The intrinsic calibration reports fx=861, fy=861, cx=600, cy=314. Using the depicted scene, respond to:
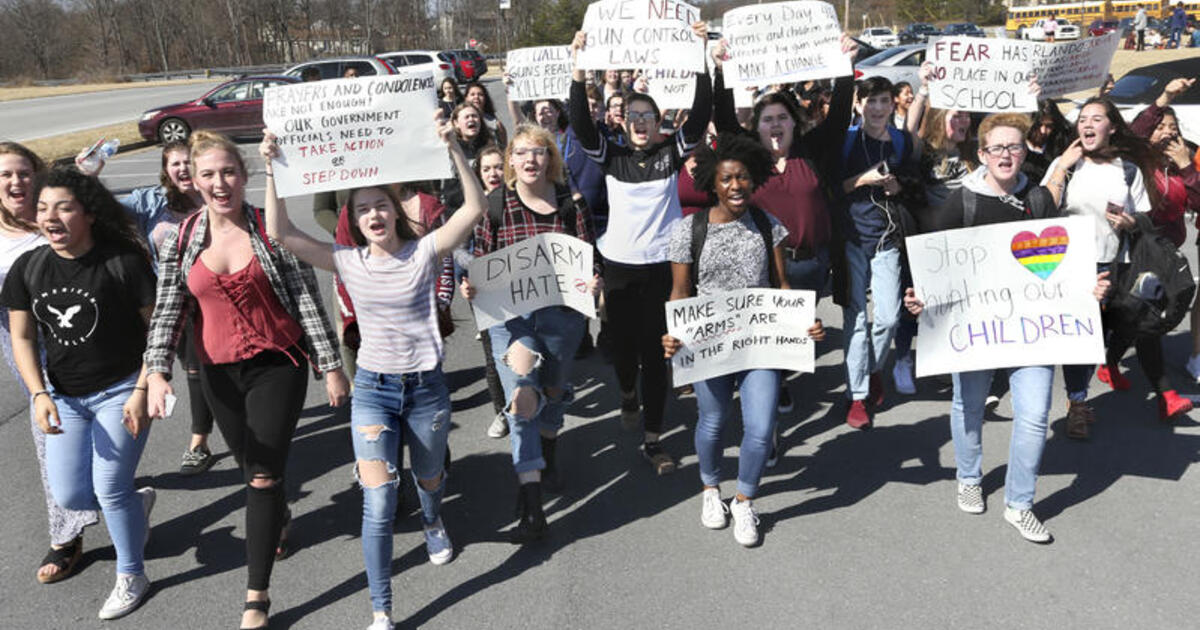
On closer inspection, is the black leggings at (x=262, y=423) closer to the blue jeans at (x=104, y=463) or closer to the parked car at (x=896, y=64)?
the blue jeans at (x=104, y=463)

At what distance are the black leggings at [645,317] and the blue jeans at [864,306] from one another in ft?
4.04

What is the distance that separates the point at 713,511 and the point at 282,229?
89.9 inches

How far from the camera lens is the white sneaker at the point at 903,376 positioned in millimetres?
5527

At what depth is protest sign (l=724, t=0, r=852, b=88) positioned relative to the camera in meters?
5.28

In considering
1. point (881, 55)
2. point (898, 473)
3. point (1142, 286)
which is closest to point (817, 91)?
point (1142, 286)

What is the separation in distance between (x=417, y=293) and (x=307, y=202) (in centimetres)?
1052

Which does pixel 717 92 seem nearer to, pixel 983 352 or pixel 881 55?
pixel 983 352

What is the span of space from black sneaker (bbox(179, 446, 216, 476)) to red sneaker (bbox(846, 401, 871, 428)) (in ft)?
12.2

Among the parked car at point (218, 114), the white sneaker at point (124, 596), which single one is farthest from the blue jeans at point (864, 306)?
the parked car at point (218, 114)

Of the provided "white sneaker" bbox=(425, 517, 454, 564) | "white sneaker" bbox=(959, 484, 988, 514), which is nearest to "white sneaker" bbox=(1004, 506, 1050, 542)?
"white sneaker" bbox=(959, 484, 988, 514)

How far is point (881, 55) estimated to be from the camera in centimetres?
1945

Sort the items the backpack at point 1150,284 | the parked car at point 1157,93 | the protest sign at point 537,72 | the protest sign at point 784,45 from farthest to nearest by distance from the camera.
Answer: the parked car at point 1157,93, the protest sign at point 537,72, the protest sign at point 784,45, the backpack at point 1150,284

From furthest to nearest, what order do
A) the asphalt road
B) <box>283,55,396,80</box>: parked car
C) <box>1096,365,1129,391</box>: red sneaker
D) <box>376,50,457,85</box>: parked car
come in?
<box>376,50,457,85</box>: parked car, the asphalt road, <box>283,55,396,80</box>: parked car, <box>1096,365,1129,391</box>: red sneaker

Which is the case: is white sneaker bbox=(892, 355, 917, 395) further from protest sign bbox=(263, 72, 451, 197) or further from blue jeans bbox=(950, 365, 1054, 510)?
protest sign bbox=(263, 72, 451, 197)
